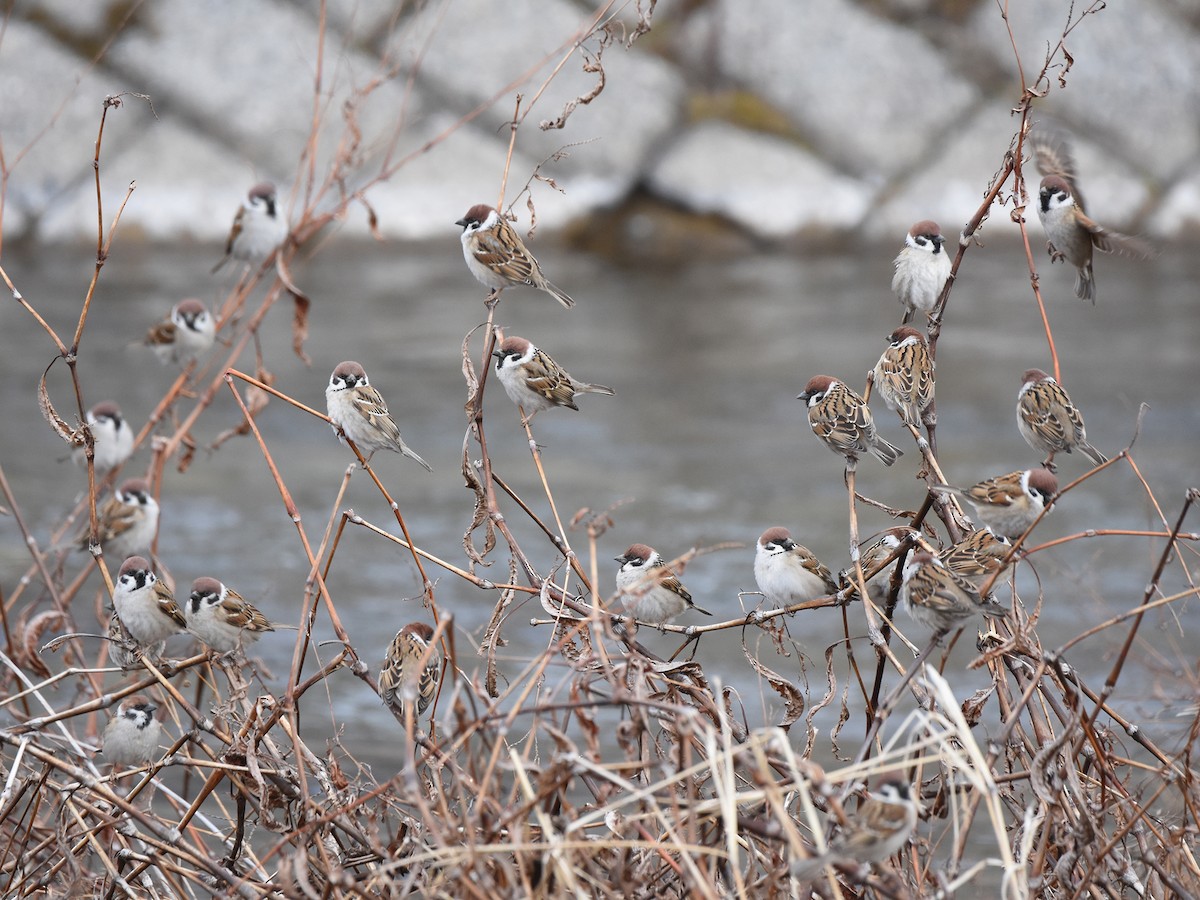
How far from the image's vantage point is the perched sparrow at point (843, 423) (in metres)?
3.34

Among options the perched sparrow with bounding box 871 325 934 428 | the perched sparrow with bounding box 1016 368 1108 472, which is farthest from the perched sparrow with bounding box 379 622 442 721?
the perched sparrow with bounding box 1016 368 1108 472

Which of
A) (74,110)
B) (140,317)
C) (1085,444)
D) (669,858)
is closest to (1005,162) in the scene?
(1085,444)

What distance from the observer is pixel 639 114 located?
13.0 m

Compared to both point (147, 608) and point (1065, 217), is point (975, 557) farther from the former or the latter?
point (147, 608)

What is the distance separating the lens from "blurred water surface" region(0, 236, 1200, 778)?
698 centimetres

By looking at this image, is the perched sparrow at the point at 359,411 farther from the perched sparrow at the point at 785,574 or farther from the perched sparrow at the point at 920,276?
the perched sparrow at the point at 920,276

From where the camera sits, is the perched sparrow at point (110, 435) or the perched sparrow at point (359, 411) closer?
the perched sparrow at point (359, 411)

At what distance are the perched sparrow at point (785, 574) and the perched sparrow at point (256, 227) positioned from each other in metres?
2.57

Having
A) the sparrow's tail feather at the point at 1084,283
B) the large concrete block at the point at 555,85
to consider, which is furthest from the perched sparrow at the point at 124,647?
the large concrete block at the point at 555,85

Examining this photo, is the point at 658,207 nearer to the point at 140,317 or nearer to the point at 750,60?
the point at 750,60

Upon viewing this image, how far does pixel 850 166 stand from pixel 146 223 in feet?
20.6

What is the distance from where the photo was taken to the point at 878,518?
8156 mm

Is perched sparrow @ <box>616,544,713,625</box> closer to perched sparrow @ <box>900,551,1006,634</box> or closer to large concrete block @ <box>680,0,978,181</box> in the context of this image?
perched sparrow @ <box>900,551,1006,634</box>

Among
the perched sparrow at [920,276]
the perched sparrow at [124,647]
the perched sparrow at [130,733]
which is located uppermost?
the perched sparrow at [920,276]
